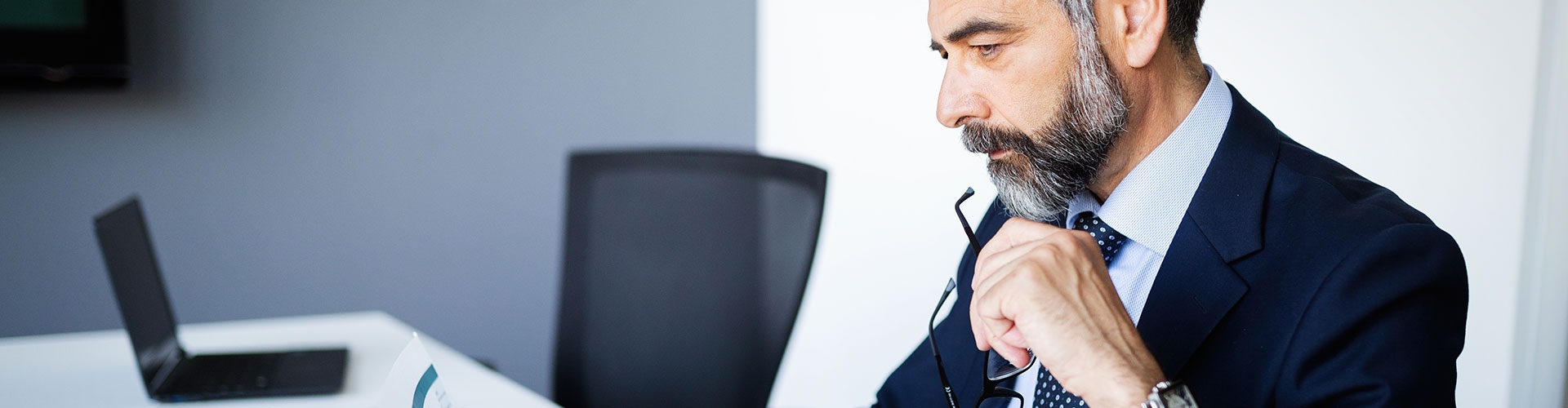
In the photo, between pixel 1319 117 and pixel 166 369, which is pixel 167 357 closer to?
pixel 166 369

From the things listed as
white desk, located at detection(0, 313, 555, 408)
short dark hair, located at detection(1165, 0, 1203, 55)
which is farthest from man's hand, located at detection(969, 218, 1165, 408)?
white desk, located at detection(0, 313, 555, 408)

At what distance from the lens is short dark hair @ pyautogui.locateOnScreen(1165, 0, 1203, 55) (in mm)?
1160

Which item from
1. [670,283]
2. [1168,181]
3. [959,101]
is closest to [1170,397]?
[1168,181]

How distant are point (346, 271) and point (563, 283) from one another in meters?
1.14

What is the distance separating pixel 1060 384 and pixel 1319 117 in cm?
143

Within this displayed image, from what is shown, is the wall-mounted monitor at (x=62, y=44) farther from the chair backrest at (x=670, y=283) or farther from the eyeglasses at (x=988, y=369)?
the eyeglasses at (x=988, y=369)

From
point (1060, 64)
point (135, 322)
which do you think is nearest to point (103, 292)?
point (135, 322)

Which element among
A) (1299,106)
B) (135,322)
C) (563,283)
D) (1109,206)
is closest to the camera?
(1109,206)

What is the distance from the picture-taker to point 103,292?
2.54 metres

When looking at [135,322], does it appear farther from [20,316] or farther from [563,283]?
[20,316]

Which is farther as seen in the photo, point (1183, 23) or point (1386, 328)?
point (1183, 23)

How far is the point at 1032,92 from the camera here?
45.3 inches

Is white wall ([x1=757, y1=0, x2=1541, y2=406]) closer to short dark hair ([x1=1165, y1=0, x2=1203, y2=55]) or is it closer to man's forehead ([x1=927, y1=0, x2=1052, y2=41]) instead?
short dark hair ([x1=1165, y1=0, x2=1203, y2=55])

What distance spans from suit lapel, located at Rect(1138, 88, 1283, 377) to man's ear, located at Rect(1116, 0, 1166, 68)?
114 mm
